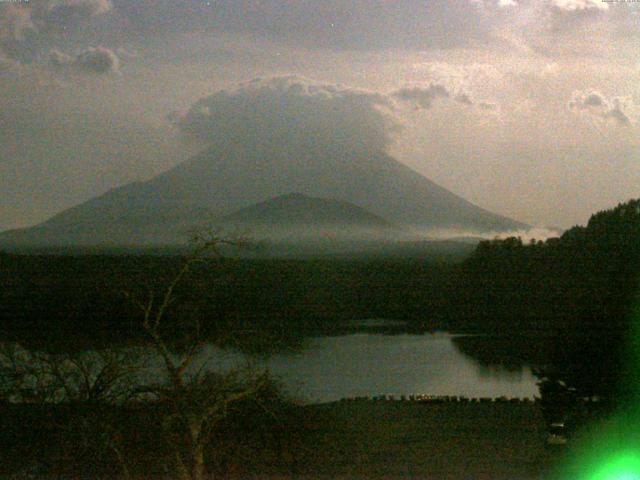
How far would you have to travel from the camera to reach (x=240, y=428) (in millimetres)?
6289

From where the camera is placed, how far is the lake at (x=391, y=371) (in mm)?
13016

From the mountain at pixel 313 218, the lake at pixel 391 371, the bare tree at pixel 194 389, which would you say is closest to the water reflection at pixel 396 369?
the lake at pixel 391 371

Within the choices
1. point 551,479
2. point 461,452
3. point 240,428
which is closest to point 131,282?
point 240,428

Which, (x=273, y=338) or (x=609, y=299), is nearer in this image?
(x=273, y=338)

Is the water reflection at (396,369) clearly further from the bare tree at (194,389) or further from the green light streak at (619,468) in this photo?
the bare tree at (194,389)

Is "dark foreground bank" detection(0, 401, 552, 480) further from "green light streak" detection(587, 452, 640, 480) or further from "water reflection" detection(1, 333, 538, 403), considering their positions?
"water reflection" detection(1, 333, 538, 403)

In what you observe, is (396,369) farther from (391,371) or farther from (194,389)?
(194,389)

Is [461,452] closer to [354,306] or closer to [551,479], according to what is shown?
[551,479]

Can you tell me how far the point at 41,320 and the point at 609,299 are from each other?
700cm

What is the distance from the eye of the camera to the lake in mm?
13016

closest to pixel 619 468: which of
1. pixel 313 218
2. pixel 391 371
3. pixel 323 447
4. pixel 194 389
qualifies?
pixel 323 447

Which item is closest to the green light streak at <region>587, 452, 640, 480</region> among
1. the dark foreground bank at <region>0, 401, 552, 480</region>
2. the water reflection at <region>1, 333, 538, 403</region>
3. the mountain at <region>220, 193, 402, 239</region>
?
the dark foreground bank at <region>0, 401, 552, 480</region>

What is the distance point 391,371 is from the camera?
1511cm

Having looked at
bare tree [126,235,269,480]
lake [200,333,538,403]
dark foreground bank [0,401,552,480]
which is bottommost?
lake [200,333,538,403]
